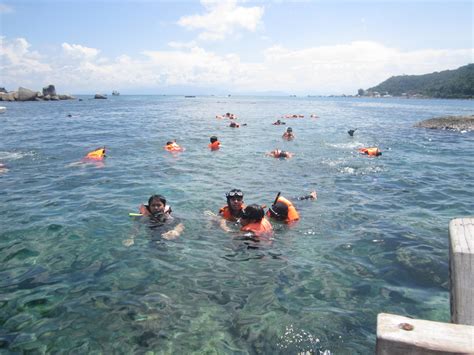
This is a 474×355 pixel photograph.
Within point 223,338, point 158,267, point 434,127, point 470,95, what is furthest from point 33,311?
point 470,95

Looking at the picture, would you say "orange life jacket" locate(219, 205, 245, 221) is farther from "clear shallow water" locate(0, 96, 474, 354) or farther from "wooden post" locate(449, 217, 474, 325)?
"wooden post" locate(449, 217, 474, 325)

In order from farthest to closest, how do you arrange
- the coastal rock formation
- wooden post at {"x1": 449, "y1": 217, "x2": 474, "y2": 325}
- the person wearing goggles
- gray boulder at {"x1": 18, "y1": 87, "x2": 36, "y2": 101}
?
gray boulder at {"x1": 18, "y1": 87, "x2": 36, "y2": 101} < the coastal rock formation < the person wearing goggles < wooden post at {"x1": 449, "y1": 217, "x2": 474, "y2": 325}

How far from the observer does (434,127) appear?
101ft

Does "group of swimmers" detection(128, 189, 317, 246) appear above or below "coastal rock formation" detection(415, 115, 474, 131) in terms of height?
above

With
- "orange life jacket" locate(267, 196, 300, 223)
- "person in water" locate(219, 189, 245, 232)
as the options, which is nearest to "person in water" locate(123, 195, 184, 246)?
"person in water" locate(219, 189, 245, 232)

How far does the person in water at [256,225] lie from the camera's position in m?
8.36

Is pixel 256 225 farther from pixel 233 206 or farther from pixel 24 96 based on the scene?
pixel 24 96

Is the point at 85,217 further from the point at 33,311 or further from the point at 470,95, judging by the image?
the point at 470,95

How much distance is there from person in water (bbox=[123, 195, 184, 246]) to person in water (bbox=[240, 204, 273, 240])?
66.1 inches

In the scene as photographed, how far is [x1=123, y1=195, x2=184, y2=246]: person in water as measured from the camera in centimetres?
878

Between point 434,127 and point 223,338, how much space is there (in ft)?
103

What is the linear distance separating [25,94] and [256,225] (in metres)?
102

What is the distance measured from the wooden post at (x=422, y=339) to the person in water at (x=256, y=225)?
6.57 m

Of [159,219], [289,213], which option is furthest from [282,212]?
[159,219]
